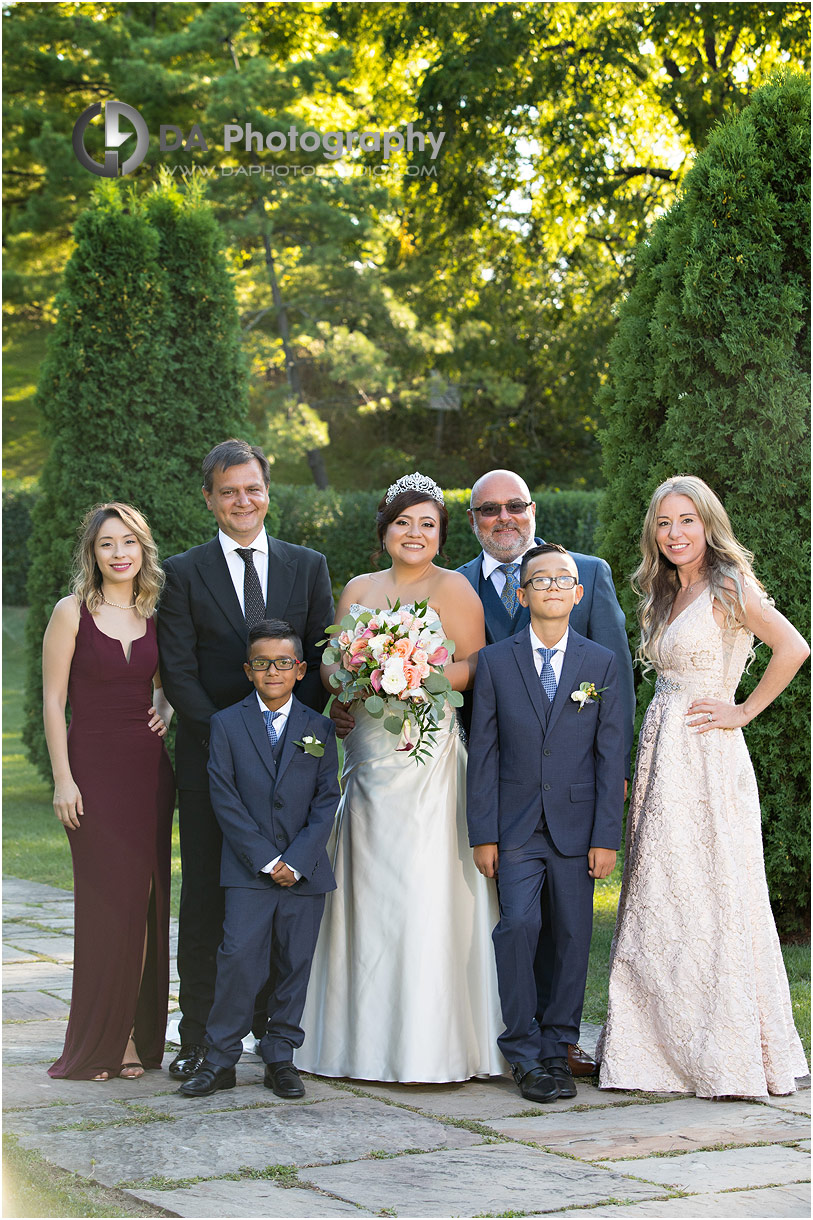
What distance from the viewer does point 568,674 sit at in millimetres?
4672

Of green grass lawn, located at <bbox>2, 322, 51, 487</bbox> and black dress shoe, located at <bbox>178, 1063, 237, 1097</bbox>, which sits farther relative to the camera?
green grass lawn, located at <bbox>2, 322, 51, 487</bbox>

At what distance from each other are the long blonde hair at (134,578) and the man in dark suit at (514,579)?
129 centimetres

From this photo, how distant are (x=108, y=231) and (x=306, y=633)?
6.83 m

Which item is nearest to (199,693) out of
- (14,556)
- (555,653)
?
(555,653)

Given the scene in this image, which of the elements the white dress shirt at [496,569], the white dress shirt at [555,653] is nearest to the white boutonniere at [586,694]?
the white dress shirt at [555,653]

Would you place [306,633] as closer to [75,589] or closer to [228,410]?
[75,589]

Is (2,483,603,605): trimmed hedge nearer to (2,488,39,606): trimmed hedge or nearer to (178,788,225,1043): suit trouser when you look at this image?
Answer: (2,488,39,606): trimmed hedge

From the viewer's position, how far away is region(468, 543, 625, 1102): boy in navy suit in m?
4.58

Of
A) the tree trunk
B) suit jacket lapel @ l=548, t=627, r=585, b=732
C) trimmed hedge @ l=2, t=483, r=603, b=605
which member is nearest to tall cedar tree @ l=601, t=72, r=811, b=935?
suit jacket lapel @ l=548, t=627, r=585, b=732

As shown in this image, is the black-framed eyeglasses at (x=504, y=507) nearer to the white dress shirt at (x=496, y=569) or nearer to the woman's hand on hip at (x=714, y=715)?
the white dress shirt at (x=496, y=569)

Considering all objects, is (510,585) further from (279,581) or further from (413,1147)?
(413,1147)

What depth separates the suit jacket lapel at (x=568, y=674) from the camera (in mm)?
4629

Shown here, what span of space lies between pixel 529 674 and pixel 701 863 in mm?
957

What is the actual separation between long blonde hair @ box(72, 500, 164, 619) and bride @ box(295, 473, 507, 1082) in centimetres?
75
